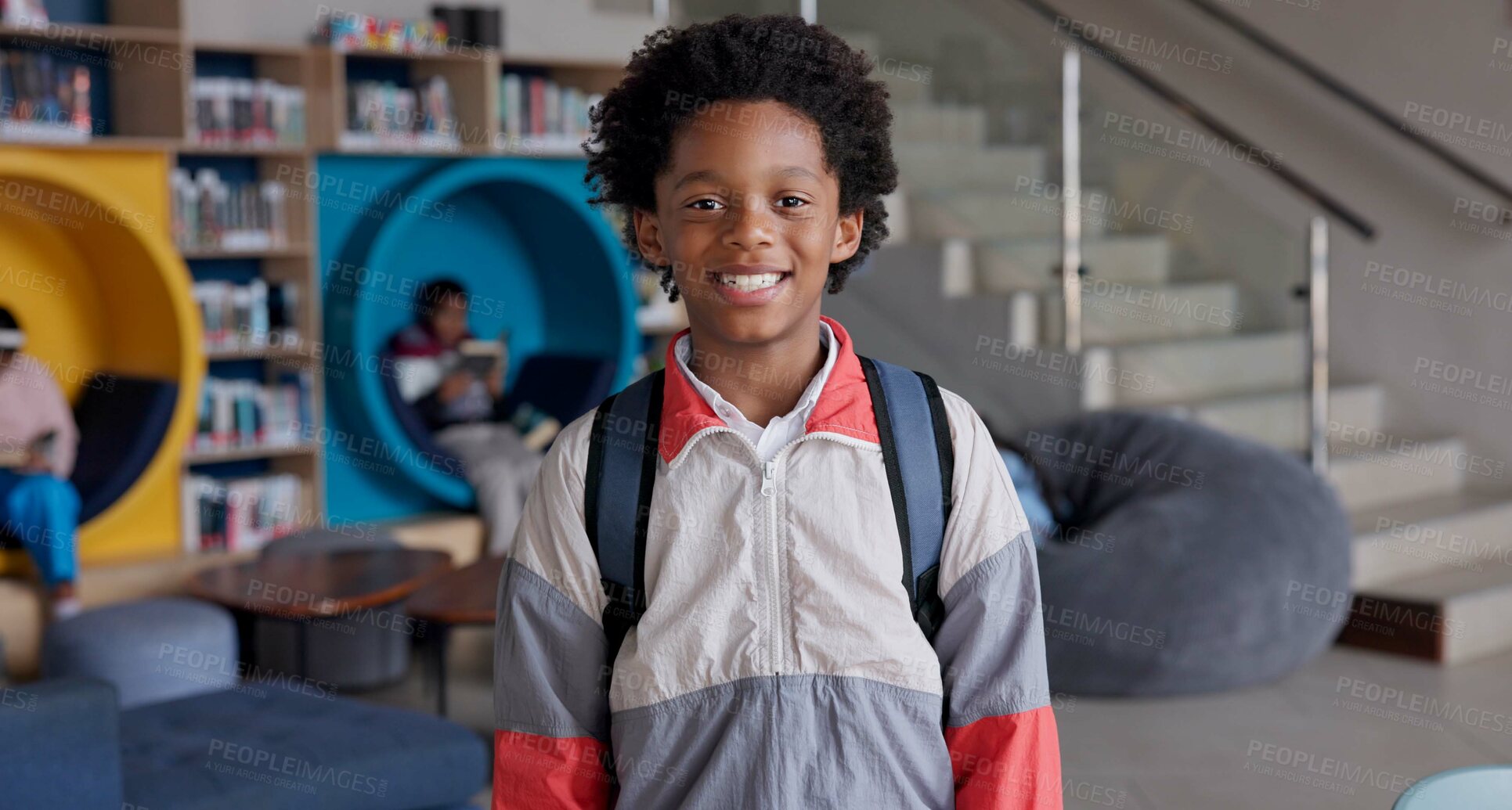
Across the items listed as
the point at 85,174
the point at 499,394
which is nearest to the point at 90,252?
the point at 85,174

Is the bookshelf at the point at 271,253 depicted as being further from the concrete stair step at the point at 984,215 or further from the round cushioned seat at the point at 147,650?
the concrete stair step at the point at 984,215

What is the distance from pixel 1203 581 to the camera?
13.9 ft

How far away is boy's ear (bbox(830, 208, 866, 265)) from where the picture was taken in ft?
4.65

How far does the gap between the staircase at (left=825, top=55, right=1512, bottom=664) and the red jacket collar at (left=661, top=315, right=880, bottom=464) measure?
3.89 metres

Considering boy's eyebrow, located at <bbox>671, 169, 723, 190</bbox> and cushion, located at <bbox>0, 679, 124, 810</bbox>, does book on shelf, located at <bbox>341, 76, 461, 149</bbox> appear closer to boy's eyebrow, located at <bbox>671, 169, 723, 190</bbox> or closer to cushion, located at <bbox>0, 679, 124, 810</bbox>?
cushion, located at <bbox>0, 679, 124, 810</bbox>

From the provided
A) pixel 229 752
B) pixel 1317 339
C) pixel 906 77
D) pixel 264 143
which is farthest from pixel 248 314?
pixel 1317 339

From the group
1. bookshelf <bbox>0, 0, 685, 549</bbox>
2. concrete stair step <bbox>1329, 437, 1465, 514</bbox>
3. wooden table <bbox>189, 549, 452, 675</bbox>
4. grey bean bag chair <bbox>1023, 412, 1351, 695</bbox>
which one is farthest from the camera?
concrete stair step <bbox>1329, 437, 1465, 514</bbox>

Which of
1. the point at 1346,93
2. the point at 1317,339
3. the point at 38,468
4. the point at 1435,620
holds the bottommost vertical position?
the point at 1435,620

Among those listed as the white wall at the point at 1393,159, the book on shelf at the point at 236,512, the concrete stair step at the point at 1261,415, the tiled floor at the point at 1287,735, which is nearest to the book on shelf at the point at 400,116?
the book on shelf at the point at 236,512

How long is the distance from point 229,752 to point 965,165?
3.83 m

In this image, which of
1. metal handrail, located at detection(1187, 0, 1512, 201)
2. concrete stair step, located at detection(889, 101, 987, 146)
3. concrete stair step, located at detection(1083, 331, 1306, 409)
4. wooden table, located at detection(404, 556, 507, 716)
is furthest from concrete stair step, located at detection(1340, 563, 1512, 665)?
wooden table, located at detection(404, 556, 507, 716)

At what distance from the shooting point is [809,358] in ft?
4.60

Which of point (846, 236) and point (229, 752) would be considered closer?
point (846, 236)

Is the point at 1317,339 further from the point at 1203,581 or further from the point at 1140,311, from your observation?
the point at 1203,581
